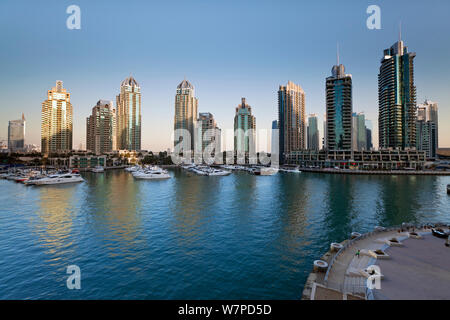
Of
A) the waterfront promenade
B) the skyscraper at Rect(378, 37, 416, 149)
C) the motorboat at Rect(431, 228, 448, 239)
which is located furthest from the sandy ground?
the skyscraper at Rect(378, 37, 416, 149)

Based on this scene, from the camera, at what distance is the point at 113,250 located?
28016mm

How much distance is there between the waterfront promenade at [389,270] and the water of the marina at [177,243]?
3.60 m

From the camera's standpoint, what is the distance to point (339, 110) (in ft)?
573

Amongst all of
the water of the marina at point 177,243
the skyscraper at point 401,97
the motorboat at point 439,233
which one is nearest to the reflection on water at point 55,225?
the water of the marina at point 177,243

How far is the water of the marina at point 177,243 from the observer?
67.9ft

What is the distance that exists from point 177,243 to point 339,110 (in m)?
180

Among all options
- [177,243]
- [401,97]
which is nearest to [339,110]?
[401,97]

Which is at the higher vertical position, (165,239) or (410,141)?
(410,141)

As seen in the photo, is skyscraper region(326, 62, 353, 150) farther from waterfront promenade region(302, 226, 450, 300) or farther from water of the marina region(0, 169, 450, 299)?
waterfront promenade region(302, 226, 450, 300)

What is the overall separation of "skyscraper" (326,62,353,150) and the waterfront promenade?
164m

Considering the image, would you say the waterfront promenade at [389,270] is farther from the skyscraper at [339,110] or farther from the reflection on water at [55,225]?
the skyscraper at [339,110]
